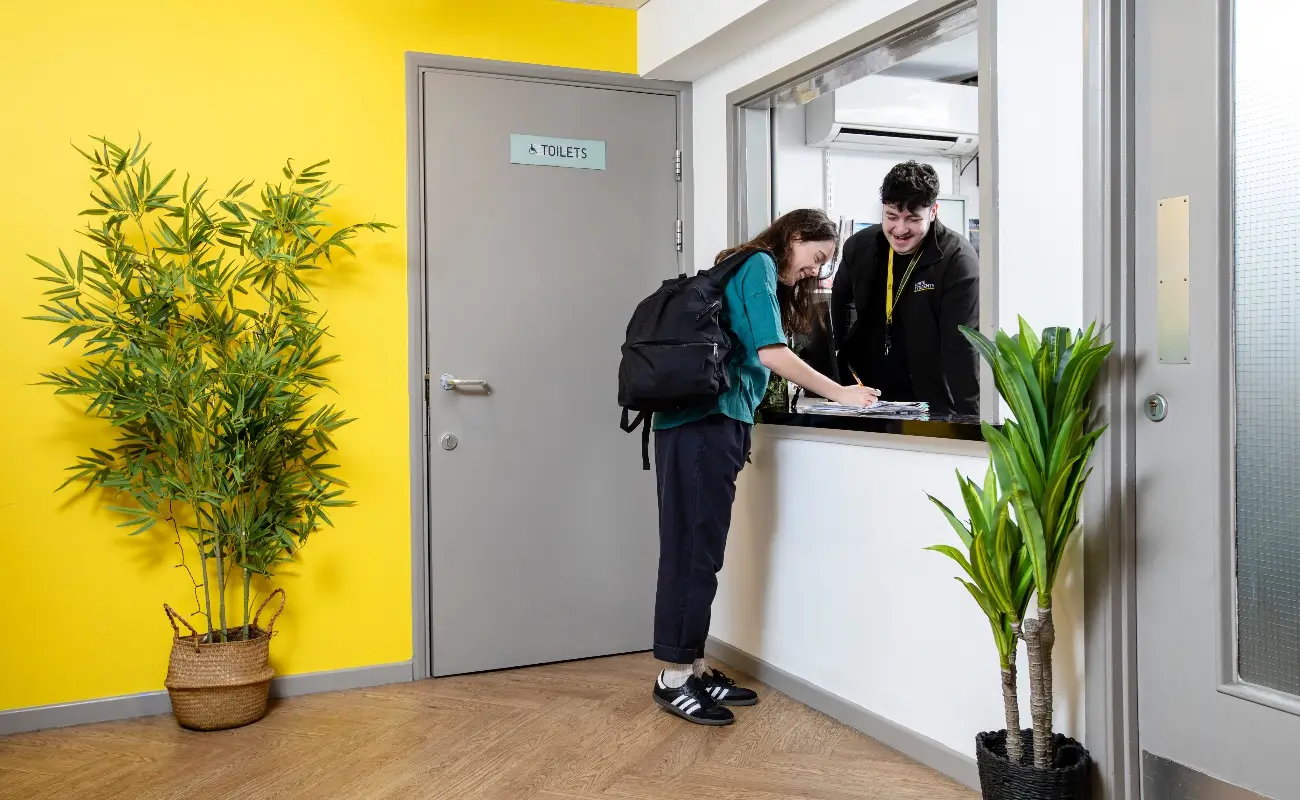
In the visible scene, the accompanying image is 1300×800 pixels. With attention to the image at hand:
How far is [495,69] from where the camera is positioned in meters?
3.36

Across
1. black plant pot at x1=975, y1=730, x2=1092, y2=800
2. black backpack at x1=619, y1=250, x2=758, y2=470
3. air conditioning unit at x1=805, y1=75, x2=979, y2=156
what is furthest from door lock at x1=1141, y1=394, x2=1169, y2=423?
air conditioning unit at x1=805, y1=75, x2=979, y2=156

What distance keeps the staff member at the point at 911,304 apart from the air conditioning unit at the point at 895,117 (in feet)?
1.55

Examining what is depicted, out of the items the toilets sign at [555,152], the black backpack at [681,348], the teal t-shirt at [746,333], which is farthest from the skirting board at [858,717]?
the toilets sign at [555,152]

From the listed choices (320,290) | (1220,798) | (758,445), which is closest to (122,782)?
(320,290)

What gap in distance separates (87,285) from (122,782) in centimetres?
138

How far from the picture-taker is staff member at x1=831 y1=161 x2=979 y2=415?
331cm

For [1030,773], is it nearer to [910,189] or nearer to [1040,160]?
[1040,160]

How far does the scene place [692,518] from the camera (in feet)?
9.39

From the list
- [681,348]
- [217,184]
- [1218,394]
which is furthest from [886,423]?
[217,184]

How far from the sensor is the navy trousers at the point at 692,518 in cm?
283

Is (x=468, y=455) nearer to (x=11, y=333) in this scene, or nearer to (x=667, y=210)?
(x=667, y=210)

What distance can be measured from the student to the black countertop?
0.08 m

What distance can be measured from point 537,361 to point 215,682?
1388 mm

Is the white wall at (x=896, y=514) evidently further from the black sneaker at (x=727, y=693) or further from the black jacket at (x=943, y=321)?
the black jacket at (x=943, y=321)
